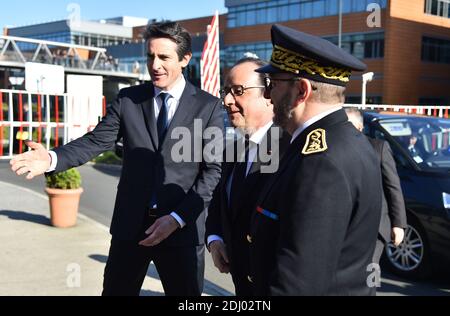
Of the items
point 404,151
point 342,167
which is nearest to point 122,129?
point 342,167

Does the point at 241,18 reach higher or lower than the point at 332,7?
higher

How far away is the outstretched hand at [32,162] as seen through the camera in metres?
2.59

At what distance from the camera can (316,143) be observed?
1.65 meters

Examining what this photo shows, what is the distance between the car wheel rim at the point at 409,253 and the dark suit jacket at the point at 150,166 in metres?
3.15

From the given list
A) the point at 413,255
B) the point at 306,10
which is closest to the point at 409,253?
the point at 413,255

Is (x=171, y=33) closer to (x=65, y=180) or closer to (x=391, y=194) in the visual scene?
(x=391, y=194)

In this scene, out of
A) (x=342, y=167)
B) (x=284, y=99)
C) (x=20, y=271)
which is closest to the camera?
(x=342, y=167)

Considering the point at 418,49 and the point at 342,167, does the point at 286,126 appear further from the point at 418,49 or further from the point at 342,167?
the point at 418,49

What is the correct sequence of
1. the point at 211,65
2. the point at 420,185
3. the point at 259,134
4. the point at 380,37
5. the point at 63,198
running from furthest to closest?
the point at 380,37 < the point at 211,65 < the point at 63,198 < the point at 420,185 < the point at 259,134

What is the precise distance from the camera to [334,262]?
1598 millimetres

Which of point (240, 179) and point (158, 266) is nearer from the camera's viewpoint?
point (240, 179)

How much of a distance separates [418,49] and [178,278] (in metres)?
45.9

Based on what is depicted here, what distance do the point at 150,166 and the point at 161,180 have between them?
0.10m

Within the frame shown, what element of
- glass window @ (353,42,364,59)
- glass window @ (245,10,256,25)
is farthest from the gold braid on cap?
glass window @ (245,10,256,25)
